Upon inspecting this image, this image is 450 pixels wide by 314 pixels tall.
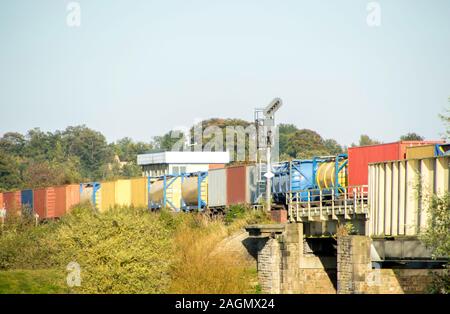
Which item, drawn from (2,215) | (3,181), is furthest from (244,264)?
(3,181)

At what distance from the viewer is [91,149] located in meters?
167

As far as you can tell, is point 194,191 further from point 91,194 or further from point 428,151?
point 428,151

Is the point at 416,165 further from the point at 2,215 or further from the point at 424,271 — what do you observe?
the point at 2,215

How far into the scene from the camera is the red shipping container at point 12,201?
74.9 meters

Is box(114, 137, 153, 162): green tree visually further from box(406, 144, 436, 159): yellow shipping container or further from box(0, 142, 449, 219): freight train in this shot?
box(406, 144, 436, 159): yellow shipping container

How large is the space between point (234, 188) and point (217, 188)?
260 centimetres

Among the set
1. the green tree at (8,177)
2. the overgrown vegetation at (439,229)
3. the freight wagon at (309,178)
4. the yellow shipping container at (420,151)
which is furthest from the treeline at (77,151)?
the overgrown vegetation at (439,229)

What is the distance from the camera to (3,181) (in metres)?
130

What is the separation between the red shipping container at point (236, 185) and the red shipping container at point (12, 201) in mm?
27455

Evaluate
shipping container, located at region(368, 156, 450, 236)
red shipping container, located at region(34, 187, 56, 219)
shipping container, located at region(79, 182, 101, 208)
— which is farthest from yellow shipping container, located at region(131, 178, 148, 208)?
shipping container, located at region(368, 156, 450, 236)

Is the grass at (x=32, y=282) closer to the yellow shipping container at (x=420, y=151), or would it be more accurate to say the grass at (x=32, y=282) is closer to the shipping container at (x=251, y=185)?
the shipping container at (x=251, y=185)

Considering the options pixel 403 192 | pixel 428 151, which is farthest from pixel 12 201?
pixel 403 192

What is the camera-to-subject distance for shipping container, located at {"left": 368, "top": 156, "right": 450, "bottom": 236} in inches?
1230

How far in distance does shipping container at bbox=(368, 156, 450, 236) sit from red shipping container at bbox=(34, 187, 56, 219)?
131 ft
